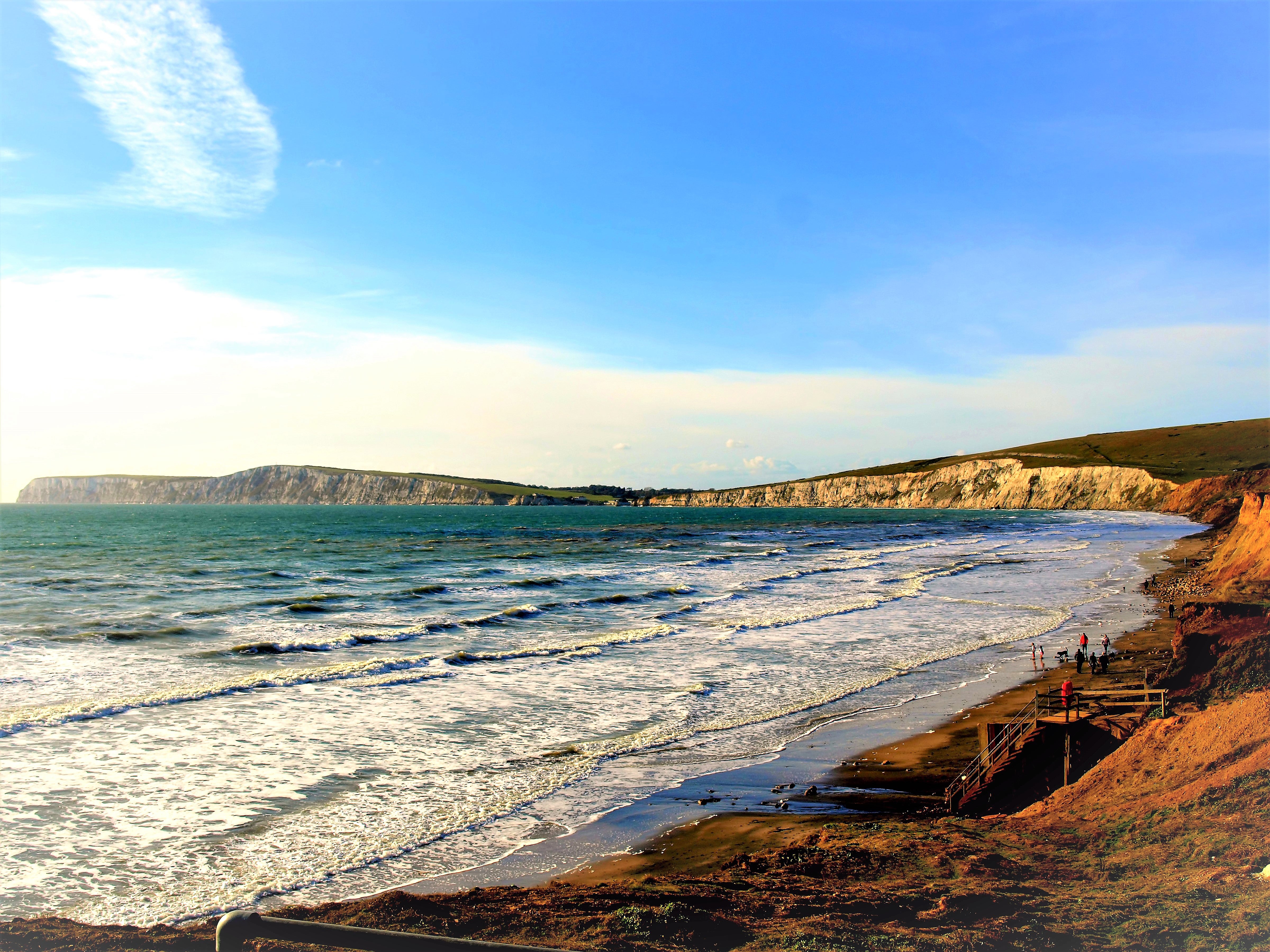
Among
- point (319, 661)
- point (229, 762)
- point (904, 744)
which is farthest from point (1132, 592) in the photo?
point (229, 762)

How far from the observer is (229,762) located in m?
14.7

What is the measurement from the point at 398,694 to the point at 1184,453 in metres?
195

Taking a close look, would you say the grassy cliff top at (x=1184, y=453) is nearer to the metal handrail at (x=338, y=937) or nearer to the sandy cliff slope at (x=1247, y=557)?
the sandy cliff slope at (x=1247, y=557)

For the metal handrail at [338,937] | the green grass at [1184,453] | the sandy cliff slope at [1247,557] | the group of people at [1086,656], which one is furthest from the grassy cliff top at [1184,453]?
the metal handrail at [338,937]

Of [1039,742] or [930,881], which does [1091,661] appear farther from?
[930,881]

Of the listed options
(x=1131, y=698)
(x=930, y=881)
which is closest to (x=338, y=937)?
(x=930, y=881)

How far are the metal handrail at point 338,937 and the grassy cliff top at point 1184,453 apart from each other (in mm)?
154650

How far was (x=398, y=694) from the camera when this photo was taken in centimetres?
2044

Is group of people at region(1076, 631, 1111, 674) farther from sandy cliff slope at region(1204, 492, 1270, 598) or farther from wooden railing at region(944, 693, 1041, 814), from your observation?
wooden railing at region(944, 693, 1041, 814)

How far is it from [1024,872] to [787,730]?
8469 mm

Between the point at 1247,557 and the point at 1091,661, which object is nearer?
the point at 1091,661

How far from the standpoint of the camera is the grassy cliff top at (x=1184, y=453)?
145 m

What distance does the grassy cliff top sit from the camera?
145 metres

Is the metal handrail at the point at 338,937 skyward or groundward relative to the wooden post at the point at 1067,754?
skyward
